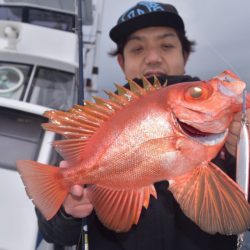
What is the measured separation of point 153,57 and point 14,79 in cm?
317

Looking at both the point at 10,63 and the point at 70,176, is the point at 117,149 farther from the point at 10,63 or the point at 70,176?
the point at 10,63

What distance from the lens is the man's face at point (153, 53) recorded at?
228 cm

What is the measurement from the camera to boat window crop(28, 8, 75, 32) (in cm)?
573

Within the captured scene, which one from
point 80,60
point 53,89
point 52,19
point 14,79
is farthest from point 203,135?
point 52,19

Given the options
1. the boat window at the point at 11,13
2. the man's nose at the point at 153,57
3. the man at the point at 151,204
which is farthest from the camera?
the boat window at the point at 11,13

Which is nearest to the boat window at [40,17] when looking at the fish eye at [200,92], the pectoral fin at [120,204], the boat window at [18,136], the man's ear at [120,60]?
the boat window at [18,136]

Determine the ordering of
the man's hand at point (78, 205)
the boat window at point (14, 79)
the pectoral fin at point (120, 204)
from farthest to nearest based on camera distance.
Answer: the boat window at point (14, 79) < the man's hand at point (78, 205) < the pectoral fin at point (120, 204)

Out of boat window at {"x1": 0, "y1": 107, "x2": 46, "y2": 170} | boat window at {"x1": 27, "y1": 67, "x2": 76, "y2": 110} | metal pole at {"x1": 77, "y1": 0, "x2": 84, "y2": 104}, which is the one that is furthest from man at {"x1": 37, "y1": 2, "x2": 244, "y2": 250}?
boat window at {"x1": 27, "y1": 67, "x2": 76, "y2": 110}

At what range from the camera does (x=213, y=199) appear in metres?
1.27

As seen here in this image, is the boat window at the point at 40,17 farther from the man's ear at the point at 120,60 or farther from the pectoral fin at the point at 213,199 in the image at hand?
the pectoral fin at the point at 213,199

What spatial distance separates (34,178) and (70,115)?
0.29 meters

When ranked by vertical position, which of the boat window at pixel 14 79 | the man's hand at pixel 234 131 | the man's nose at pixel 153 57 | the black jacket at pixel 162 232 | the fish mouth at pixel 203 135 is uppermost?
the boat window at pixel 14 79

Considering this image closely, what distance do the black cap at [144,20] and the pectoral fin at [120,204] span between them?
1.30 m

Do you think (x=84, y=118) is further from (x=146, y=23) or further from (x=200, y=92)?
(x=146, y=23)
